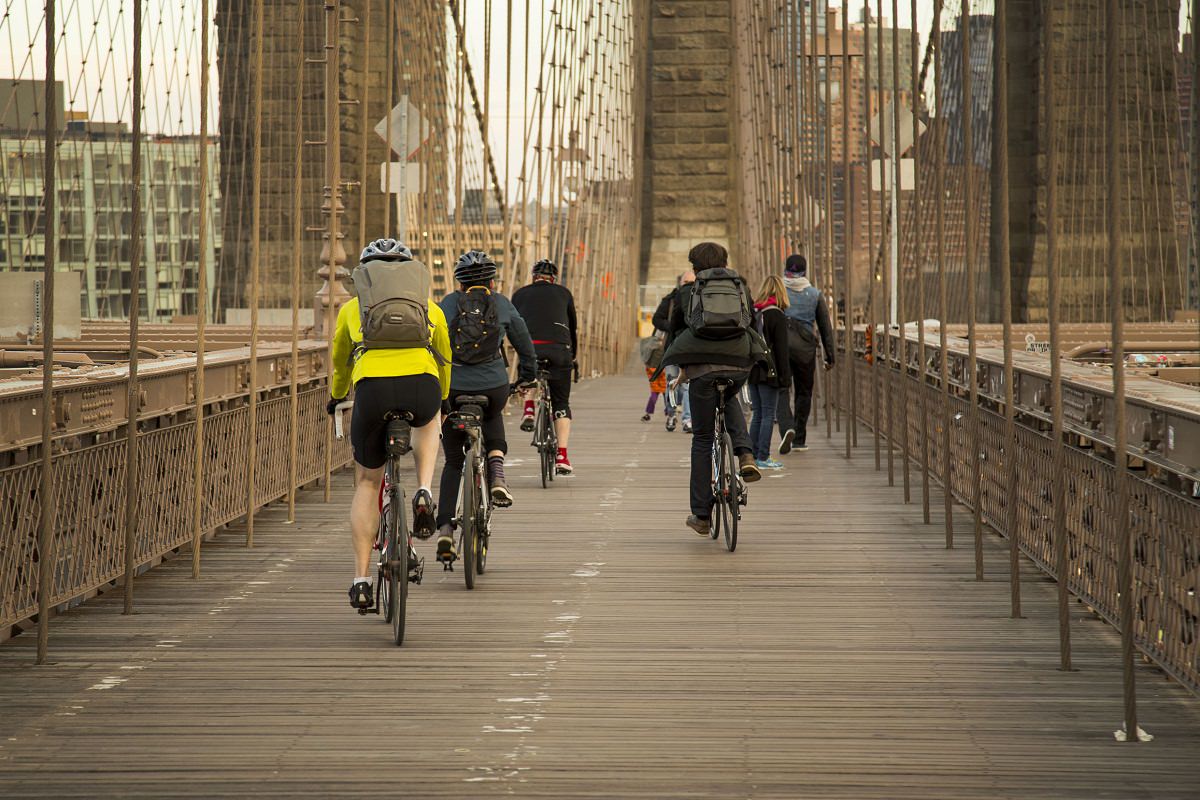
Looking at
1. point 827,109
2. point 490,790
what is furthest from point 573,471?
point 490,790

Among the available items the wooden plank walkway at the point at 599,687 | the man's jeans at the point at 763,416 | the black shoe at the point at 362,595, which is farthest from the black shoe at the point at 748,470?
the man's jeans at the point at 763,416

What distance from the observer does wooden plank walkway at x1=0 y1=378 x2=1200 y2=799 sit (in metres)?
3.83

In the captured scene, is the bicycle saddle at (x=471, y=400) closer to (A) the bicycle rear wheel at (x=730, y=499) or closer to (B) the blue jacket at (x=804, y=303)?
(A) the bicycle rear wheel at (x=730, y=499)

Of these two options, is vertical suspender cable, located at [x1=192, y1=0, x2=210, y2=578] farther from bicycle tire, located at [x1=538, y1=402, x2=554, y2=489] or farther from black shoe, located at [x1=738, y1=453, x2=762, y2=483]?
bicycle tire, located at [x1=538, y1=402, x2=554, y2=489]

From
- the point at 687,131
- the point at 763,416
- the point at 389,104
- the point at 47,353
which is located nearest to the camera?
the point at 47,353

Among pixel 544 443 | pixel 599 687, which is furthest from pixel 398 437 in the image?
pixel 544 443

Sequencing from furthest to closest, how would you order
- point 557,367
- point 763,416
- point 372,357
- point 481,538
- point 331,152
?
point 763,416, point 557,367, point 331,152, point 481,538, point 372,357

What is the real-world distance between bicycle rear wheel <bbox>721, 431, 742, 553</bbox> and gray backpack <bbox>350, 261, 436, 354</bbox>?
7.08 ft

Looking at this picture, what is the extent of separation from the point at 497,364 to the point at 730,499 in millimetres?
1040

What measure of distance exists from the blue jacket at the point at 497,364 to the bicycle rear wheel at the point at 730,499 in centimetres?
86

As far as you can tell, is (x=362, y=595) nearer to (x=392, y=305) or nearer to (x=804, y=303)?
(x=392, y=305)

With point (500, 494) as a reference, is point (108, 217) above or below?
above

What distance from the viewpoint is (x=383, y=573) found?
18.2 ft

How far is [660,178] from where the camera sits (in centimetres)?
3238
